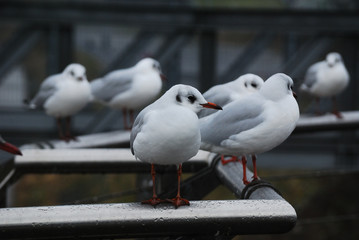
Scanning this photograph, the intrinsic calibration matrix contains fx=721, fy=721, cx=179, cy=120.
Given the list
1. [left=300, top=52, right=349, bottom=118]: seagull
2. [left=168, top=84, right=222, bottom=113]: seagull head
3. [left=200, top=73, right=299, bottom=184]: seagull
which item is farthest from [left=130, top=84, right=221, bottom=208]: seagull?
[left=300, top=52, right=349, bottom=118]: seagull

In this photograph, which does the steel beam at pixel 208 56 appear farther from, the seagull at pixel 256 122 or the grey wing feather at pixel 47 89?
the seagull at pixel 256 122

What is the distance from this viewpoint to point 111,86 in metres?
4.84

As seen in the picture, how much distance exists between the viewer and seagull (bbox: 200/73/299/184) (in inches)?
90.9

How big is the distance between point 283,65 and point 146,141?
181 inches

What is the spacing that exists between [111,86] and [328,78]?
1619 mm

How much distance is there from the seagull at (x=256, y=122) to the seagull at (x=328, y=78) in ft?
9.36

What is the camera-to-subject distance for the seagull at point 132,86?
4.68 meters

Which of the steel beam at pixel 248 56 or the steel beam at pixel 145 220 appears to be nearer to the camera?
the steel beam at pixel 145 220

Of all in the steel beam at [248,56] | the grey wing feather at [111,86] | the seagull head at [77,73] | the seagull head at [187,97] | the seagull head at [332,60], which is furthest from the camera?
the steel beam at [248,56]

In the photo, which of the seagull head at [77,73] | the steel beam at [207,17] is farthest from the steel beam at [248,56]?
the seagull head at [77,73]

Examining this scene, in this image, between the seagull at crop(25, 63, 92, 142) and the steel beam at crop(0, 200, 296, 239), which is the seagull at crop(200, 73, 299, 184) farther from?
the seagull at crop(25, 63, 92, 142)

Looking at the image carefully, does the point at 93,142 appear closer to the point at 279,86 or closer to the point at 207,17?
the point at 279,86

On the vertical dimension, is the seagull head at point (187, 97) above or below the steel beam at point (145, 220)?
above

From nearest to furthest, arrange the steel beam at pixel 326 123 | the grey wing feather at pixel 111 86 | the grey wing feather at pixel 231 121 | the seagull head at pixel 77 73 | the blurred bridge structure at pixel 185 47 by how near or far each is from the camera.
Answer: the grey wing feather at pixel 231 121 < the steel beam at pixel 326 123 < the seagull head at pixel 77 73 < the grey wing feather at pixel 111 86 < the blurred bridge structure at pixel 185 47
